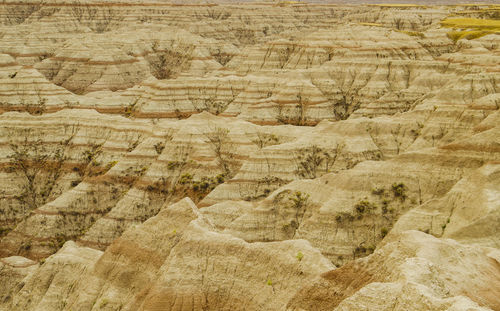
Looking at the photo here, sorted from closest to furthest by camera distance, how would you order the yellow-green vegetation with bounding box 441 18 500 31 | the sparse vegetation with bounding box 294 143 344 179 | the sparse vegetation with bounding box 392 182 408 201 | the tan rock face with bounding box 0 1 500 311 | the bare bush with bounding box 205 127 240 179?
the tan rock face with bounding box 0 1 500 311
the sparse vegetation with bounding box 392 182 408 201
the sparse vegetation with bounding box 294 143 344 179
the bare bush with bounding box 205 127 240 179
the yellow-green vegetation with bounding box 441 18 500 31

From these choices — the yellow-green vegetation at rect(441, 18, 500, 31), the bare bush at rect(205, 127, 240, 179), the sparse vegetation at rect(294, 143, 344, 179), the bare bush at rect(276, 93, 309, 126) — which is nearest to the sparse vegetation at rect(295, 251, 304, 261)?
the sparse vegetation at rect(294, 143, 344, 179)

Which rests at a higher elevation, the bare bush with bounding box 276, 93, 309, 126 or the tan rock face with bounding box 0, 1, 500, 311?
the tan rock face with bounding box 0, 1, 500, 311

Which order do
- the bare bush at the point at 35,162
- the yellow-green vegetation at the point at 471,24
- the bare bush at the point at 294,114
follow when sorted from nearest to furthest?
the bare bush at the point at 35,162 → the bare bush at the point at 294,114 → the yellow-green vegetation at the point at 471,24

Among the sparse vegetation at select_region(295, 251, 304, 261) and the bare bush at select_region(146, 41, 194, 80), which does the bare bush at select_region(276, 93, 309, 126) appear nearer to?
the sparse vegetation at select_region(295, 251, 304, 261)

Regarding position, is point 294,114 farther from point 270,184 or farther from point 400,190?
point 400,190

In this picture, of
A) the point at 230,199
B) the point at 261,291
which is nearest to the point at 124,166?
the point at 230,199

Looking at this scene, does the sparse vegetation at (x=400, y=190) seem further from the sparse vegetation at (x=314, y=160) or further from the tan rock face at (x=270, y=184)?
the sparse vegetation at (x=314, y=160)

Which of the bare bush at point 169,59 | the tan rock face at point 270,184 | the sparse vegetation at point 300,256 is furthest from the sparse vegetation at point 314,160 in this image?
the bare bush at point 169,59

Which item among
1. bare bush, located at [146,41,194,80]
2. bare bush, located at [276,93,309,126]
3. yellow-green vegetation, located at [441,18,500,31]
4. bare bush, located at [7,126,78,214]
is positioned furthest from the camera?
bare bush, located at [146,41,194,80]

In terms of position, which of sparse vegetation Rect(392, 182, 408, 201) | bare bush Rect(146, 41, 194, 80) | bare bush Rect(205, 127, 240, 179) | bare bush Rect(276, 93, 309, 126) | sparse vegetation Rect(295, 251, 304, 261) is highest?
sparse vegetation Rect(295, 251, 304, 261)
